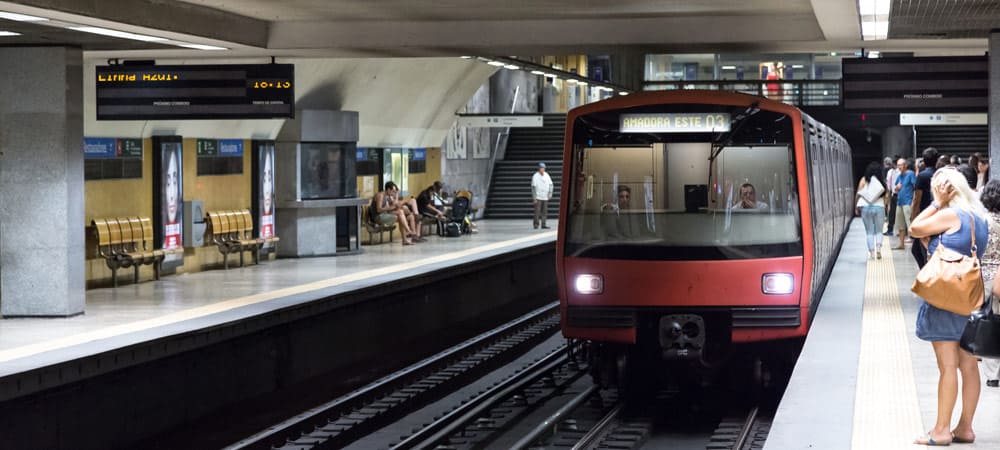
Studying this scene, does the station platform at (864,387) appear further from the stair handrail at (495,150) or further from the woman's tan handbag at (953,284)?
the stair handrail at (495,150)

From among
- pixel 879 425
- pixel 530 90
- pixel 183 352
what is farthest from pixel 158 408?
pixel 530 90

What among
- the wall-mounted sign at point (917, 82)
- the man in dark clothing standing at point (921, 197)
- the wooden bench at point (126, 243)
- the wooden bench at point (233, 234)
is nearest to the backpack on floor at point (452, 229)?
the wooden bench at point (233, 234)

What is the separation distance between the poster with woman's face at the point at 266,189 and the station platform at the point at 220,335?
654 mm

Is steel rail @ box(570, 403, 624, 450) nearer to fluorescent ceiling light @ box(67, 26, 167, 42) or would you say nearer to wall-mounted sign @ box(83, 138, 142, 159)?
fluorescent ceiling light @ box(67, 26, 167, 42)

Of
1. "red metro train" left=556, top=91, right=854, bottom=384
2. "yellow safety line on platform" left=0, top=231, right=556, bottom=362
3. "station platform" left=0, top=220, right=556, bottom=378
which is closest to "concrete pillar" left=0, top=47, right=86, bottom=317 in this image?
"station platform" left=0, top=220, right=556, bottom=378

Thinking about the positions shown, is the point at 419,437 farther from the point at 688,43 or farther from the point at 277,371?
the point at 688,43

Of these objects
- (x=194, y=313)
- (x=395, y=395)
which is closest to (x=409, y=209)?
(x=395, y=395)

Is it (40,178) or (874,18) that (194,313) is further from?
(874,18)

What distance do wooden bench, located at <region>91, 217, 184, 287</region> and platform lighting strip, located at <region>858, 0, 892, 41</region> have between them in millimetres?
9043

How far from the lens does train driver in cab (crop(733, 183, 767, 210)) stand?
11430 mm

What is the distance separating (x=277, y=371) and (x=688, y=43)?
17.9 ft

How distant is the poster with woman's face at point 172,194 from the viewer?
17.7 metres

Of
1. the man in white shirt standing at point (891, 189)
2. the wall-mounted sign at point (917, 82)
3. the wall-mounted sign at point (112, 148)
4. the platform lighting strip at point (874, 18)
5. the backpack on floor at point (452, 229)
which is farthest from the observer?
the backpack on floor at point (452, 229)

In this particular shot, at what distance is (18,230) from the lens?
14039mm
